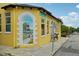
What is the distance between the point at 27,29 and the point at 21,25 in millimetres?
453

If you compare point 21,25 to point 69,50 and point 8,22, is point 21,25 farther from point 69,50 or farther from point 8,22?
point 69,50

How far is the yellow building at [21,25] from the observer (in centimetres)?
1777

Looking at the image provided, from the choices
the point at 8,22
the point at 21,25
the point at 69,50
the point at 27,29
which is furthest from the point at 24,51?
the point at 69,50

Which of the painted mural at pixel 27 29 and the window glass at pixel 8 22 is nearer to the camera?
the painted mural at pixel 27 29

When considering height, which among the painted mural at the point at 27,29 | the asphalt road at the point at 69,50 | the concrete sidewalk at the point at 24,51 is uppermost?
the painted mural at the point at 27,29

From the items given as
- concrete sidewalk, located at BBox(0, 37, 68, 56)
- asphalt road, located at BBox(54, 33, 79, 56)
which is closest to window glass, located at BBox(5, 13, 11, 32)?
concrete sidewalk, located at BBox(0, 37, 68, 56)

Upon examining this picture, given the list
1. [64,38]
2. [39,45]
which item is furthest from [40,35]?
[64,38]

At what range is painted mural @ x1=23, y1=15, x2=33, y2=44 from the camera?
1780 centimetres

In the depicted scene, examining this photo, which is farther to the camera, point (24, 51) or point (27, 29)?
point (27, 29)

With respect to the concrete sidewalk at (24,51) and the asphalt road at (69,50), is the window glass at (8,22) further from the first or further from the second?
the asphalt road at (69,50)

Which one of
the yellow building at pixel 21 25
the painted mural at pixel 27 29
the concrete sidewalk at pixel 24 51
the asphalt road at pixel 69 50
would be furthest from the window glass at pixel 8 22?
the asphalt road at pixel 69 50

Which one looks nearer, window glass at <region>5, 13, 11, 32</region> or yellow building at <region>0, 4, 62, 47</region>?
yellow building at <region>0, 4, 62, 47</region>

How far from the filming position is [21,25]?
1795cm

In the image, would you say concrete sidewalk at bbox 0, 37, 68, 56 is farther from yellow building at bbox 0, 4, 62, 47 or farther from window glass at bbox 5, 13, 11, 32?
window glass at bbox 5, 13, 11, 32
